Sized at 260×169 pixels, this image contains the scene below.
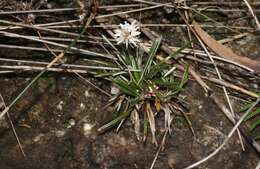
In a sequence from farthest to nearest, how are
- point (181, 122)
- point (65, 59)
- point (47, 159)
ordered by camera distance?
point (65, 59)
point (181, 122)
point (47, 159)

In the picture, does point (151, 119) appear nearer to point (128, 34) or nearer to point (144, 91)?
point (144, 91)

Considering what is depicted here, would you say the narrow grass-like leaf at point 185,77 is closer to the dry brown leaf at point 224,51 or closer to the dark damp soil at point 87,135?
the dark damp soil at point 87,135

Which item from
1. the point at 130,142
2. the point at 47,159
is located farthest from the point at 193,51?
the point at 47,159

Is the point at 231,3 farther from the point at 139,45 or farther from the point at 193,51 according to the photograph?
the point at 139,45

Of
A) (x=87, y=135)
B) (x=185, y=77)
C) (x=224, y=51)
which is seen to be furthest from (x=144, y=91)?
(x=224, y=51)

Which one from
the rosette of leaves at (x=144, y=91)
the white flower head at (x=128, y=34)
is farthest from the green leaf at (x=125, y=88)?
the white flower head at (x=128, y=34)

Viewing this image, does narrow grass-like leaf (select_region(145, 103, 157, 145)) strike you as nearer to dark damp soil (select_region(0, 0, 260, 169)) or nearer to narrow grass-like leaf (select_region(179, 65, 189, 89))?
dark damp soil (select_region(0, 0, 260, 169))

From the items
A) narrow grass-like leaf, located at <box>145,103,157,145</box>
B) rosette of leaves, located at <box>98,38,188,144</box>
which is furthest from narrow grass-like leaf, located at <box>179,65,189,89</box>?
narrow grass-like leaf, located at <box>145,103,157,145</box>
